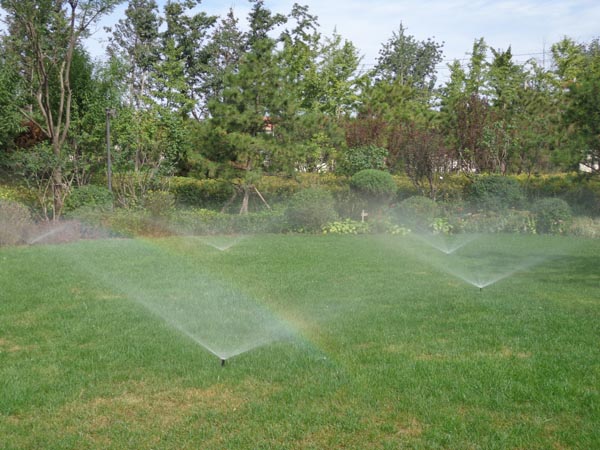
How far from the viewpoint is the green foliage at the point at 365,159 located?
19.1 m

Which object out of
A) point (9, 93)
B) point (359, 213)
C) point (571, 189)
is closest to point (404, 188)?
point (359, 213)

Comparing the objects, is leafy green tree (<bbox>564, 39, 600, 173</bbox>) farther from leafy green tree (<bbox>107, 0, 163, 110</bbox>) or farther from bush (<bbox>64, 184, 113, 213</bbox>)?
leafy green tree (<bbox>107, 0, 163, 110</bbox>)

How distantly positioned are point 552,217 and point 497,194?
2049 mm

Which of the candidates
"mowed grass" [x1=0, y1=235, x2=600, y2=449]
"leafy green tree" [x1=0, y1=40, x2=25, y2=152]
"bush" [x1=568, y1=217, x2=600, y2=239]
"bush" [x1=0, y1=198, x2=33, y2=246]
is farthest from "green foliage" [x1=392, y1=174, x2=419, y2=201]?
"leafy green tree" [x1=0, y1=40, x2=25, y2=152]

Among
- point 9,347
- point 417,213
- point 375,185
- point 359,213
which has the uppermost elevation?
point 375,185

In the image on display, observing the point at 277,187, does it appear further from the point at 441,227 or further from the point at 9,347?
the point at 9,347

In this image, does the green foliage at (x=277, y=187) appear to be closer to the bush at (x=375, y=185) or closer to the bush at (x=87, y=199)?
the bush at (x=375, y=185)

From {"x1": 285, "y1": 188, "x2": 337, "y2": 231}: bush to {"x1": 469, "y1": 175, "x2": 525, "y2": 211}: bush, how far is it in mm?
4305

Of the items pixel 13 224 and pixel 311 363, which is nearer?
pixel 311 363

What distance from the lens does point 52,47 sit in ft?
58.7

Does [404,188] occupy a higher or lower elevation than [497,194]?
higher

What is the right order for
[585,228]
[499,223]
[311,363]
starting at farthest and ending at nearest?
[499,223]
[585,228]
[311,363]

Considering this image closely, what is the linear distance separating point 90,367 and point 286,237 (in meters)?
9.55

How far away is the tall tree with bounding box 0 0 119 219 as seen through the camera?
643 inches
